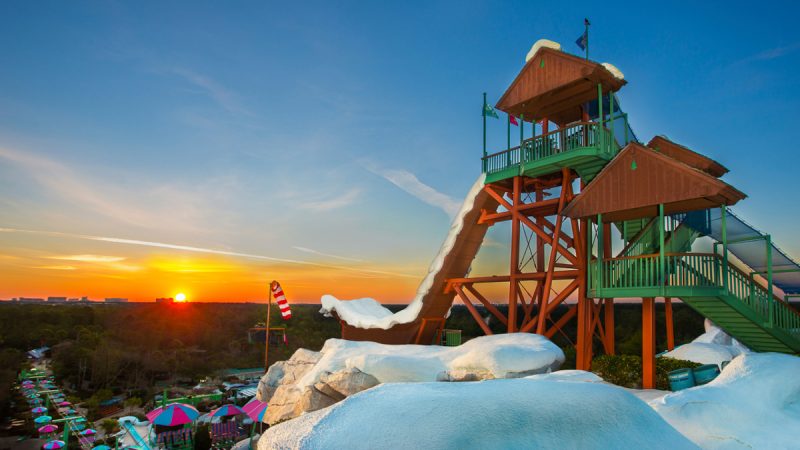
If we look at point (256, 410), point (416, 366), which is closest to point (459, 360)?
point (416, 366)

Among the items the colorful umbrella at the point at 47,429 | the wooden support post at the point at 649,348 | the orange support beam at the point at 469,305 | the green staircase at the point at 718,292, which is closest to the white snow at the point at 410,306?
the orange support beam at the point at 469,305

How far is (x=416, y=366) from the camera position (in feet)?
45.3

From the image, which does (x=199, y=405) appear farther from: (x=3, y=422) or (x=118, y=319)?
(x=118, y=319)

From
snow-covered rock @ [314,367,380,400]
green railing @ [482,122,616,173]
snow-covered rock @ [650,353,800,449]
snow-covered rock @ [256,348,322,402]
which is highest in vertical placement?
green railing @ [482,122,616,173]

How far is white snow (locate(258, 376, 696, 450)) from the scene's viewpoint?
14.2 ft

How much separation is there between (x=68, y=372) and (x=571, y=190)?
5039 centimetres

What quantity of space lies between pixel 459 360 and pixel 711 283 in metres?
6.32

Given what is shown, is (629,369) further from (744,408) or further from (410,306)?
(410,306)

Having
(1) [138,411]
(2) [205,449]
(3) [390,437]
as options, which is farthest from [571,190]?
(1) [138,411]

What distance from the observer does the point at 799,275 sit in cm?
1364

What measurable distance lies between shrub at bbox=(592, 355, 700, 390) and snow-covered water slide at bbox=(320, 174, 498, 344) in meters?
6.87

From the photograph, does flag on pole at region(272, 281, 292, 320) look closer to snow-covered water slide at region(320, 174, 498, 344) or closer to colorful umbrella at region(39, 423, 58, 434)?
snow-covered water slide at region(320, 174, 498, 344)

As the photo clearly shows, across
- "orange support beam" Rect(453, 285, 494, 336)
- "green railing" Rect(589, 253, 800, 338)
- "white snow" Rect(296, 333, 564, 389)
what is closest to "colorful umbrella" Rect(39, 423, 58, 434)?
"white snow" Rect(296, 333, 564, 389)

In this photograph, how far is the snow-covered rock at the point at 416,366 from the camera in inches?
480
